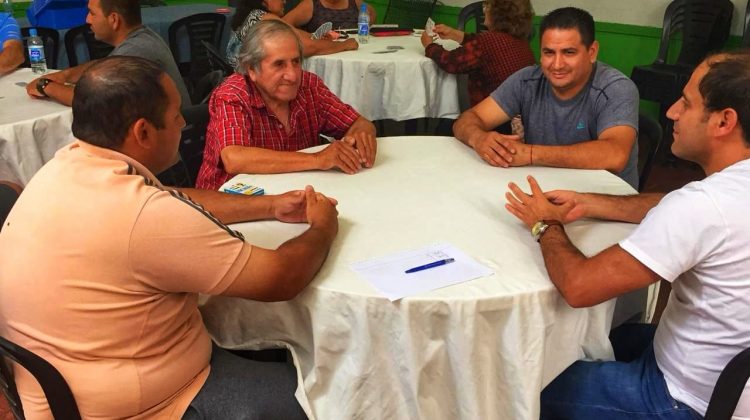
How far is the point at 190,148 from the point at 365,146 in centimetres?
76

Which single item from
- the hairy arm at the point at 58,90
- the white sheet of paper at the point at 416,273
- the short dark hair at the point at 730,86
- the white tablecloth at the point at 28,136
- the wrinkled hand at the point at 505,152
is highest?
the short dark hair at the point at 730,86

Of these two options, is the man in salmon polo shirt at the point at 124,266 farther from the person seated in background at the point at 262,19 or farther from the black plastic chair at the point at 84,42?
the black plastic chair at the point at 84,42

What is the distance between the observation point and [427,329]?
130 centimetres

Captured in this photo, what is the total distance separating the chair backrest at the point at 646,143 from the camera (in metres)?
2.29

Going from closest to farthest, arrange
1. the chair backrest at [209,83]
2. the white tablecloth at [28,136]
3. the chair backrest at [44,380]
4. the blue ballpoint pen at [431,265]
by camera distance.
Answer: the chair backrest at [44,380] → the blue ballpoint pen at [431,265] → the white tablecloth at [28,136] → the chair backrest at [209,83]

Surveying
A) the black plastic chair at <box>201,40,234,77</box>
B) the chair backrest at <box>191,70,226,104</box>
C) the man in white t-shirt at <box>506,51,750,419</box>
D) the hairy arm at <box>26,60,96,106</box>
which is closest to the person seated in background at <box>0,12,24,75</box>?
the hairy arm at <box>26,60,96,106</box>

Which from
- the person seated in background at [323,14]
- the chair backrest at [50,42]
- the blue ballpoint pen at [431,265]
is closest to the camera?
the blue ballpoint pen at [431,265]

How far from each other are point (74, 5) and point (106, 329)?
5447 millimetres

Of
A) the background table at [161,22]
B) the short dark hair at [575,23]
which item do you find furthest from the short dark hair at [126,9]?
the background table at [161,22]

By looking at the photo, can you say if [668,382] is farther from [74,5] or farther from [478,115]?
[74,5]

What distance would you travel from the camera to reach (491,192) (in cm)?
185

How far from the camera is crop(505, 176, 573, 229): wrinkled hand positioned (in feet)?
5.21

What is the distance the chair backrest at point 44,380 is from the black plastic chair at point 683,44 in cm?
435

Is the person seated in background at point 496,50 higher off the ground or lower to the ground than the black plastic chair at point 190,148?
higher
